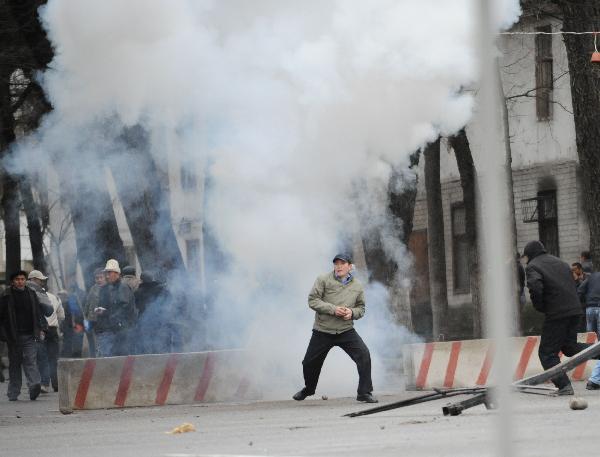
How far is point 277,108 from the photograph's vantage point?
18047mm

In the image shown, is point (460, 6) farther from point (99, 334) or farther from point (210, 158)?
point (99, 334)

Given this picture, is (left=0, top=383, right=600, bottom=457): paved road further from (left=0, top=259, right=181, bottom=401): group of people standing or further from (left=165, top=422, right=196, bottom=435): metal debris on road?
(left=0, top=259, right=181, bottom=401): group of people standing

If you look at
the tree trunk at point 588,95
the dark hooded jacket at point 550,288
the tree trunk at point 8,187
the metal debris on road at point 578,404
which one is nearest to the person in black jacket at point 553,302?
the dark hooded jacket at point 550,288

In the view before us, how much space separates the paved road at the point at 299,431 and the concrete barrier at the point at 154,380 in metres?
0.29

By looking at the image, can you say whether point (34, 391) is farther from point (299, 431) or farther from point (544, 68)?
point (544, 68)

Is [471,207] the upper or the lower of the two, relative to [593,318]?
upper

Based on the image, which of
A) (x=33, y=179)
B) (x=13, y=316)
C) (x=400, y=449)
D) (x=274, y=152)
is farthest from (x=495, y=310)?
(x=33, y=179)

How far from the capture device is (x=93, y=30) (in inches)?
714

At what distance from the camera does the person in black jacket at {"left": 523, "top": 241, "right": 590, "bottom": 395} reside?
14383 mm

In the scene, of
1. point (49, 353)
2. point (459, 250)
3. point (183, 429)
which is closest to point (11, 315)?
point (49, 353)

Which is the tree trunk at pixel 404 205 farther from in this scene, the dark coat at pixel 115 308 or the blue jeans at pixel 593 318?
the dark coat at pixel 115 308

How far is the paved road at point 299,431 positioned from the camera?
9672 millimetres

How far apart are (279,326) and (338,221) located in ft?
5.47

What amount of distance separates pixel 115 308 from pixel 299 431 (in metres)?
7.26
